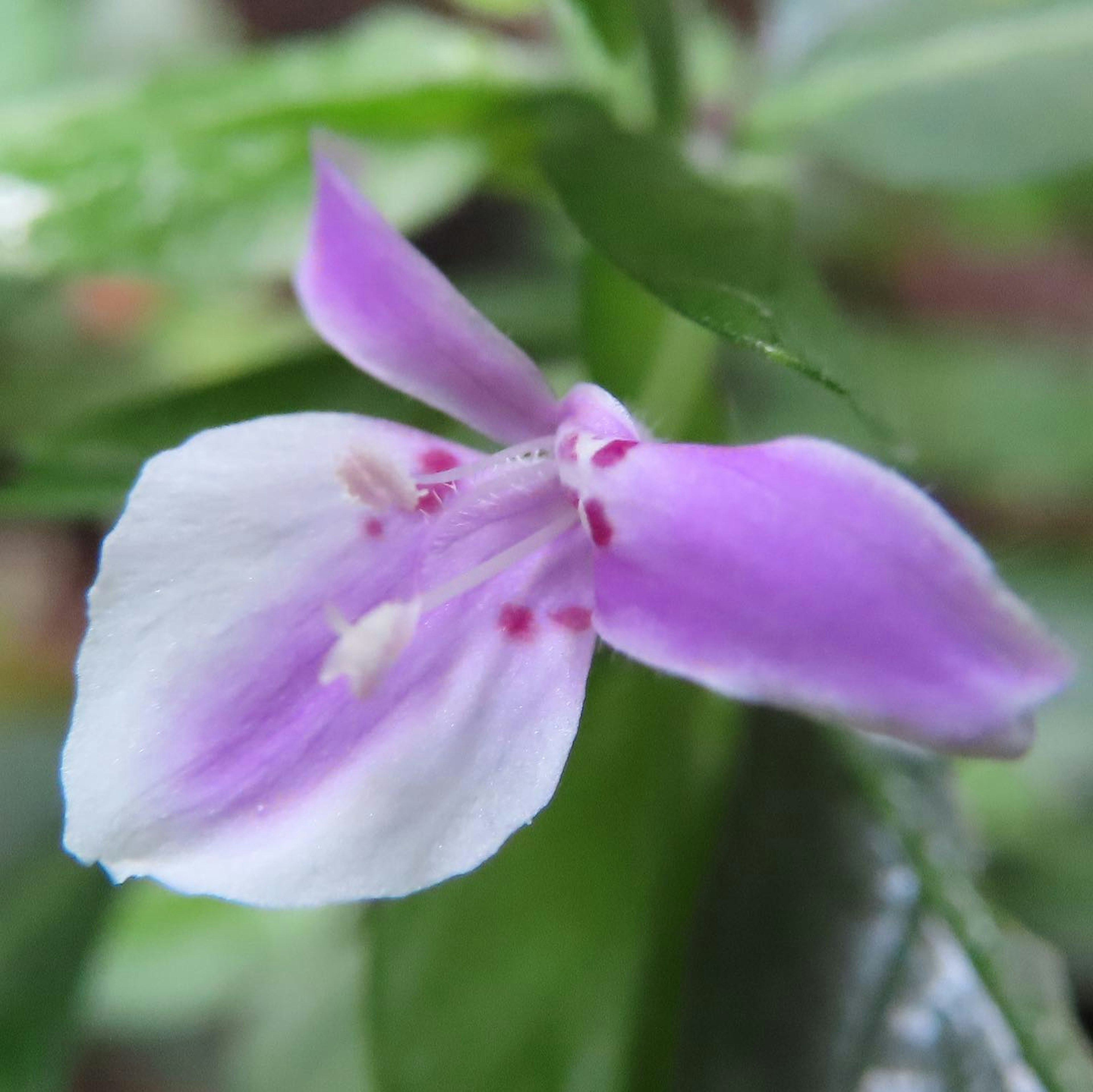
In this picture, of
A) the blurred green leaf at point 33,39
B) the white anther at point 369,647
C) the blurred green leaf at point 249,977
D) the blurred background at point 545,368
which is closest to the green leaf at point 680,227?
the blurred background at point 545,368

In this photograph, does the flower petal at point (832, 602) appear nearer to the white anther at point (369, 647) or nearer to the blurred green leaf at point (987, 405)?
the white anther at point (369, 647)

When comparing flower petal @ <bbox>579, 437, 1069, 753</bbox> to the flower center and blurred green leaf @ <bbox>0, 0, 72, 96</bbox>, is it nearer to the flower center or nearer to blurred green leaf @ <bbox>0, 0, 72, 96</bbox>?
the flower center

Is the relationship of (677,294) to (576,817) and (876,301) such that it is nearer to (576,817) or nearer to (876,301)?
(576,817)

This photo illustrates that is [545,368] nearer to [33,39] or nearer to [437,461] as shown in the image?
[437,461]

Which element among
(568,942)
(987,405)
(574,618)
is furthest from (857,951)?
(987,405)

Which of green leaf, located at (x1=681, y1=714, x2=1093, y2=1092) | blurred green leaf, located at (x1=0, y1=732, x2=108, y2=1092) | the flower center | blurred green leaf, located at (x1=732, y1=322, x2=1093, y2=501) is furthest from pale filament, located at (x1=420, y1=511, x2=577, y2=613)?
blurred green leaf, located at (x1=732, y1=322, x2=1093, y2=501)
